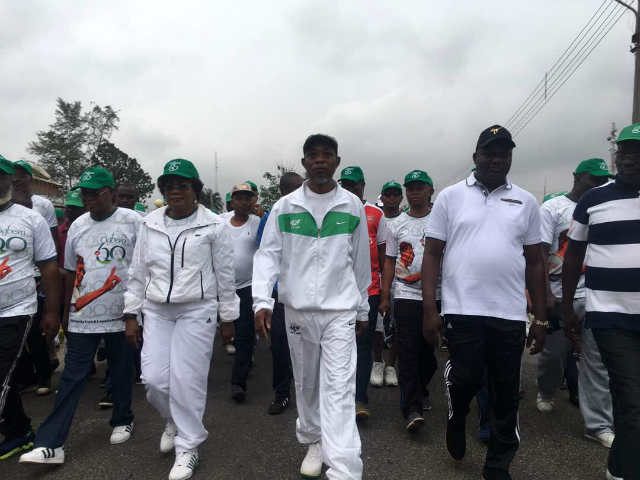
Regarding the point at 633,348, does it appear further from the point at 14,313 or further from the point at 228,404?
the point at 14,313

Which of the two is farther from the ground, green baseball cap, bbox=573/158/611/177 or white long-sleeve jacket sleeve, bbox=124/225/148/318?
green baseball cap, bbox=573/158/611/177

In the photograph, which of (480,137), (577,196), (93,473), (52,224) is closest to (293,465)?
(93,473)

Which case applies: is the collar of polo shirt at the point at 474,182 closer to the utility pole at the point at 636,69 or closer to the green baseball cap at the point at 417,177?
the green baseball cap at the point at 417,177

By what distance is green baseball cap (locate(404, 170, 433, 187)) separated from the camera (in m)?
4.41

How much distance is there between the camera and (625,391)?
2.62 metres

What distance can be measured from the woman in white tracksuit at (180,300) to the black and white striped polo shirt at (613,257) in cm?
246

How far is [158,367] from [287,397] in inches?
63.8

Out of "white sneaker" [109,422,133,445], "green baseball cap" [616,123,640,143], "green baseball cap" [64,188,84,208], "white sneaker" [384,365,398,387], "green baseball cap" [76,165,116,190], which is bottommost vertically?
"white sneaker" [384,365,398,387]

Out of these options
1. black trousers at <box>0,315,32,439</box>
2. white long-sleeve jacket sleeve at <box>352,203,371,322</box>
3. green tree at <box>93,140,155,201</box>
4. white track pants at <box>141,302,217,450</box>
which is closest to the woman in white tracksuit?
white track pants at <box>141,302,217,450</box>

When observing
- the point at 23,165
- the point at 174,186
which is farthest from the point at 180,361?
the point at 23,165

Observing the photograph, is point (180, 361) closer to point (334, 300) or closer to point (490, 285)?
point (334, 300)

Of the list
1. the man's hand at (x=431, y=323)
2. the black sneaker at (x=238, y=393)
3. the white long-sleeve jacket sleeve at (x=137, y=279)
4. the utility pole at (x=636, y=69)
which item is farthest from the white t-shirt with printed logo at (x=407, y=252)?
the utility pole at (x=636, y=69)

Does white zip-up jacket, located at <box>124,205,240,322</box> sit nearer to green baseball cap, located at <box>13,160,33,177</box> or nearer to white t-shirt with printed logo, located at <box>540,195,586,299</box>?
green baseball cap, located at <box>13,160,33,177</box>

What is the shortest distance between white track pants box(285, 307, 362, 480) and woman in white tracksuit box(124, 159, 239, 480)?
27.0 inches
